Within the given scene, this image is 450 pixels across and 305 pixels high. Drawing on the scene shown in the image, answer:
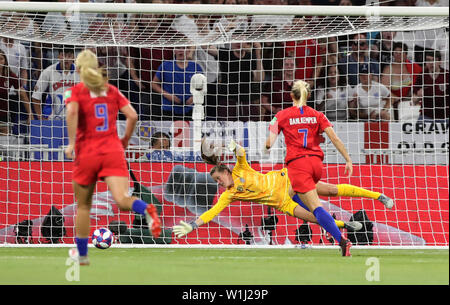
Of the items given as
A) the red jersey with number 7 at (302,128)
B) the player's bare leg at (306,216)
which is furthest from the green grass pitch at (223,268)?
the red jersey with number 7 at (302,128)

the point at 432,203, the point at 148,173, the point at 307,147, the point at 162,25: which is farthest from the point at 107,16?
the point at 432,203

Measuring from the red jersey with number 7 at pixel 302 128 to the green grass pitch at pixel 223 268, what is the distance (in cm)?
112

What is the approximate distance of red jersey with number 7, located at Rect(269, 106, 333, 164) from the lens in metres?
8.61

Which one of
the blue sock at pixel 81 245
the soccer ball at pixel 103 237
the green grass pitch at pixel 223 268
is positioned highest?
the blue sock at pixel 81 245

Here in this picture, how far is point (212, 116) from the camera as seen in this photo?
12.4 m

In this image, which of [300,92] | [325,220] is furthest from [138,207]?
[300,92]

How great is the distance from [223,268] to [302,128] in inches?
87.5

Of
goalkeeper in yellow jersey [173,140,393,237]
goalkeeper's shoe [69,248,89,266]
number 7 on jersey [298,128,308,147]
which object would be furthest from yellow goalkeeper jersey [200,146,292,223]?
goalkeeper's shoe [69,248,89,266]

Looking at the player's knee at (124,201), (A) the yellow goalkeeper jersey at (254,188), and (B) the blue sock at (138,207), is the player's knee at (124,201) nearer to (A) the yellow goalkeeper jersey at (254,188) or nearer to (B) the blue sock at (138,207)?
(B) the blue sock at (138,207)

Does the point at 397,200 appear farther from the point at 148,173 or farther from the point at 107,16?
the point at 107,16

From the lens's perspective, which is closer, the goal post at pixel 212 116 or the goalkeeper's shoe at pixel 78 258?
the goalkeeper's shoe at pixel 78 258

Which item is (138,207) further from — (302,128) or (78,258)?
(302,128)

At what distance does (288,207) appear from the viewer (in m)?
9.80

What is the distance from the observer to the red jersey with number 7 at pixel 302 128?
28.2 ft
